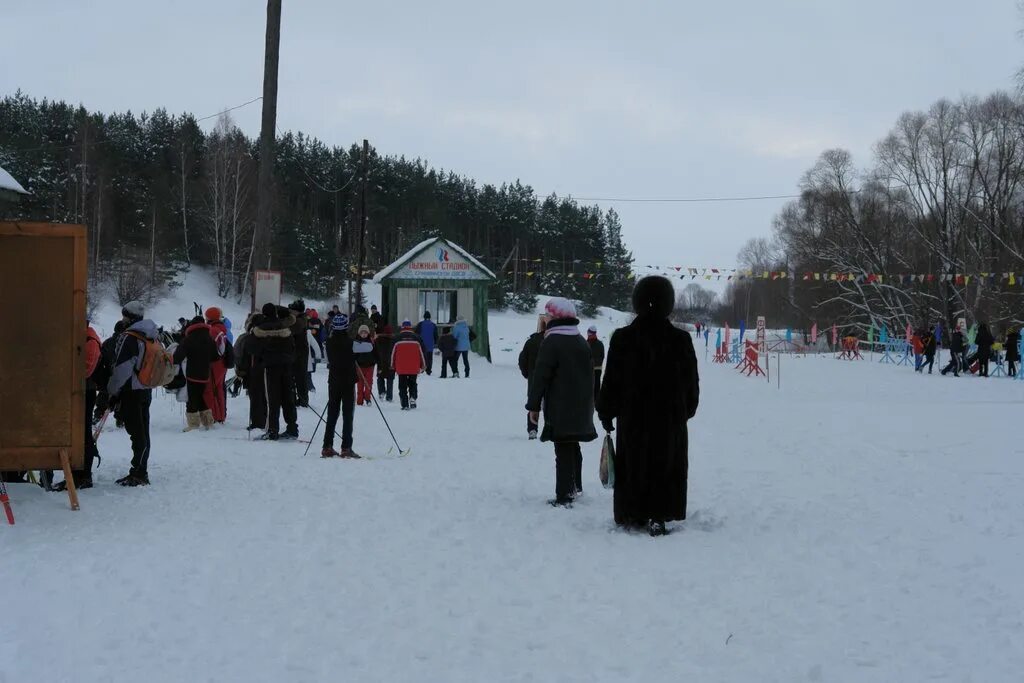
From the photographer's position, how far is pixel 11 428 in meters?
7.18

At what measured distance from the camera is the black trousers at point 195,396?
13375 mm

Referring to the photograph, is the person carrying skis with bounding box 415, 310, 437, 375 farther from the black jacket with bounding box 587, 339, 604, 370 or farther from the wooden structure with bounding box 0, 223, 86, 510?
the wooden structure with bounding box 0, 223, 86, 510

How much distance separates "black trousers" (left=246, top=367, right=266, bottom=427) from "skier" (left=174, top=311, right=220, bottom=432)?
592mm

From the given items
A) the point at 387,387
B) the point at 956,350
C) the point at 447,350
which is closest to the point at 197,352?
the point at 387,387

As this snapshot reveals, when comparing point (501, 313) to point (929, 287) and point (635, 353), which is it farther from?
point (635, 353)

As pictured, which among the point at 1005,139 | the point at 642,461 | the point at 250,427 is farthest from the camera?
the point at 1005,139

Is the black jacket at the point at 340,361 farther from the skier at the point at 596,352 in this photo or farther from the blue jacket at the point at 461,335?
the blue jacket at the point at 461,335

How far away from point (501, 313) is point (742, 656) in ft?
227

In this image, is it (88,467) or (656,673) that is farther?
(88,467)

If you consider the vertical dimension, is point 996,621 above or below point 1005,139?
below

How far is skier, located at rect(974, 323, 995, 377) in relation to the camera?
29422 millimetres

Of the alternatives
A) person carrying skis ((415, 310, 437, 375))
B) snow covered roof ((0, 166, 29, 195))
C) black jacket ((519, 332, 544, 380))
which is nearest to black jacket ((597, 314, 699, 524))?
black jacket ((519, 332, 544, 380))

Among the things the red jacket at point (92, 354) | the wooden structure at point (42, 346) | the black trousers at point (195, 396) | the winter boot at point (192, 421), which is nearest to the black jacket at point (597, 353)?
the black trousers at point (195, 396)

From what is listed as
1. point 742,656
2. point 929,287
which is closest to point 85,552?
point 742,656
